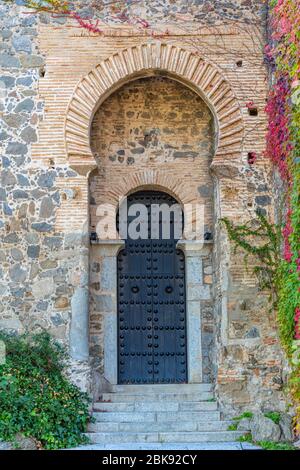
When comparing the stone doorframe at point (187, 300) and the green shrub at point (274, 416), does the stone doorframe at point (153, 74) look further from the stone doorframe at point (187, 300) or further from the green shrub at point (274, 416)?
the green shrub at point (274, 416)

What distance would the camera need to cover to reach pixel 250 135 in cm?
1156

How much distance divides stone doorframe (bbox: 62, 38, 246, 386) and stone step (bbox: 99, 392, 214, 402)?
40cm

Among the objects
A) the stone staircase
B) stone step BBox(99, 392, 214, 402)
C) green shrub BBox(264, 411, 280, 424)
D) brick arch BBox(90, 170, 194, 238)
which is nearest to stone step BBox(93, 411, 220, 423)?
the stone staircase

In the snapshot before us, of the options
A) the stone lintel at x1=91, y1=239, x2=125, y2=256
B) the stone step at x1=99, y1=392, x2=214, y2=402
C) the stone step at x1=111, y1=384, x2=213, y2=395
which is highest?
the stone lintel at x1=91, y1=239, x2=125, y2=256

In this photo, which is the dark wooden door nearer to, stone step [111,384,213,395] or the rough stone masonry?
stone step [111,384,213,395]

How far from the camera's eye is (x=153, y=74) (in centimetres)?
1189

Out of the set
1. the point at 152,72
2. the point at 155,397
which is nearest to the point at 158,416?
the point at 155,397

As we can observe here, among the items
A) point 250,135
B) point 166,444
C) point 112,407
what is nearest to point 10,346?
point 112,407

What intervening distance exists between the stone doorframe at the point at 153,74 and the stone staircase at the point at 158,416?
→ 52cm

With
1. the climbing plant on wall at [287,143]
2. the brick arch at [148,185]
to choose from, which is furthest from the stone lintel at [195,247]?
the climbing plant on wall at [287,143]

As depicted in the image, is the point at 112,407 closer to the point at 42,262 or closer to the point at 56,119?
the point at 42,262

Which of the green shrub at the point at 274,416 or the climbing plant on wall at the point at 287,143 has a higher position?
the climbing plant on wall at the point at 287,143

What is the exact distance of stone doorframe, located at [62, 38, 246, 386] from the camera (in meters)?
11.4

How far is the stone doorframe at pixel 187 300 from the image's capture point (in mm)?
11820
